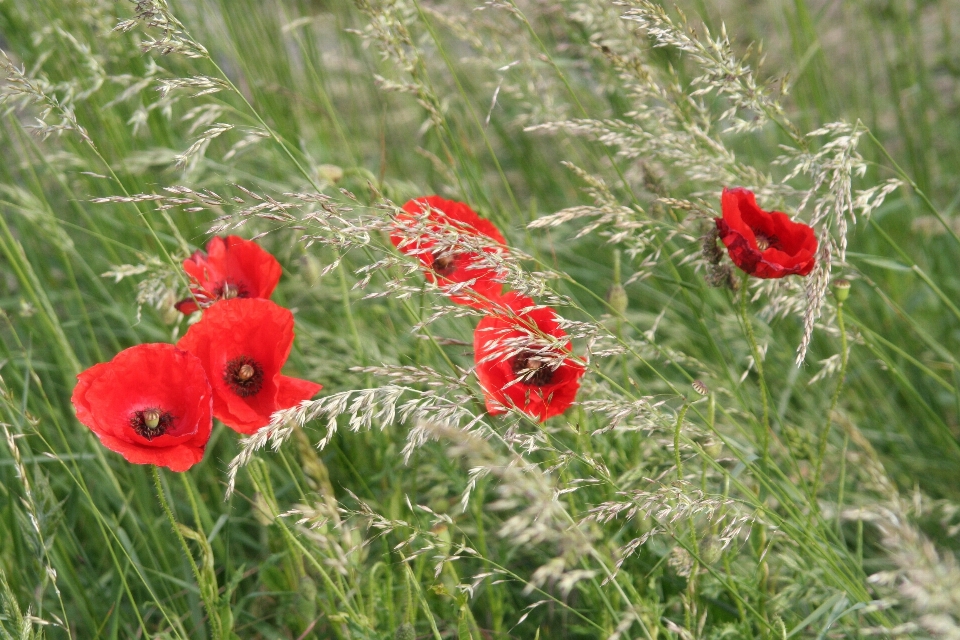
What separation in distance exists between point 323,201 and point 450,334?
2.36 feet

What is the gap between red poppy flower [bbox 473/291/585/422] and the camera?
113 centimetres

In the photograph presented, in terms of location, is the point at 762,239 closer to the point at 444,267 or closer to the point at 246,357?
the point at 444,267

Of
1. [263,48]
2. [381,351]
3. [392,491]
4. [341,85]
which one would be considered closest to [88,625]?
[392,491]

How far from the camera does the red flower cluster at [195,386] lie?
1.08m

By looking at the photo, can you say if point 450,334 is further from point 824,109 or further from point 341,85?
point 341,85

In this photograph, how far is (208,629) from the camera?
4.82 feet

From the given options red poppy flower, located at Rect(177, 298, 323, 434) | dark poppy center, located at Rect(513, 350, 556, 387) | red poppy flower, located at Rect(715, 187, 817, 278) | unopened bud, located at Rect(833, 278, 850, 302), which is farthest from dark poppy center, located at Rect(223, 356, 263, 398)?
unopened bud, located at Rect(833, 278, 850, 302)

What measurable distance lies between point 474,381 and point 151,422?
20.2 inches

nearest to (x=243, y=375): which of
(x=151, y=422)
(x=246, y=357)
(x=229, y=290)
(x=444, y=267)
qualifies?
(x=246, y=357)

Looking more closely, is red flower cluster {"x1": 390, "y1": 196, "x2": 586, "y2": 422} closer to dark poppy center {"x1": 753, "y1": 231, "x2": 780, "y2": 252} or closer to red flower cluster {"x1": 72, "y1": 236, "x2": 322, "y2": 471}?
red flower cluster {"x1": 72, "y1": 236, "x2": 322, "y2": 471}

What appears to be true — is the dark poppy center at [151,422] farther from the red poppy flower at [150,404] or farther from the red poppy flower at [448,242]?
the red poppy flower at [448,242]

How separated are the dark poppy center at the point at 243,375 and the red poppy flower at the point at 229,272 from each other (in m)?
0.14

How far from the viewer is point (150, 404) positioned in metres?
1.18

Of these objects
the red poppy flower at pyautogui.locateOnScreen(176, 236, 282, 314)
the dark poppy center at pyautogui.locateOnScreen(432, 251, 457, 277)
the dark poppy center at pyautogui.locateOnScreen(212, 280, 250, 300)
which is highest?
the red poppy flower at pyautogui.locateOnScreen(176, 236, 282, 314)
